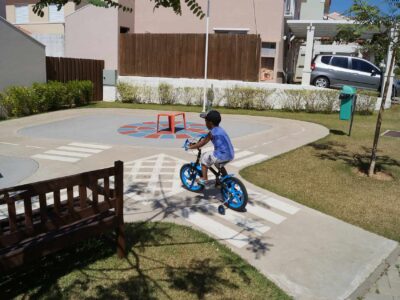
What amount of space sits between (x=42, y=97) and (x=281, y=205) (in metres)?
11.7

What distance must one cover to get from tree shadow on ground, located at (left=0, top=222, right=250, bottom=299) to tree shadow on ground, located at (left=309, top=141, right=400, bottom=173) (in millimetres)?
5254

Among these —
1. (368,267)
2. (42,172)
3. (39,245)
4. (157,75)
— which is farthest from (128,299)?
(157,75)

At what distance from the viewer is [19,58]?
47.1 feet

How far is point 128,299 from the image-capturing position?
3414 millimetres

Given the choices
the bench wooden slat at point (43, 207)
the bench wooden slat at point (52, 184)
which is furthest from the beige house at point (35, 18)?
the bench wooden slat at point (43, 207)

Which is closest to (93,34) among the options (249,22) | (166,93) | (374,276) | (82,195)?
(166,93)

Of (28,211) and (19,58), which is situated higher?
(19,58)

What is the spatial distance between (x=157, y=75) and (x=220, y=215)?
50.6ft

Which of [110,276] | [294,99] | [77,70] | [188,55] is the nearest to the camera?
[110,276]

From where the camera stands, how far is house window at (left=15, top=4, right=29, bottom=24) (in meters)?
26.0

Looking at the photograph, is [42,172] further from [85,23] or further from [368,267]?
[85,23]

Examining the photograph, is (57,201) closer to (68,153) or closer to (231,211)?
(231,211)

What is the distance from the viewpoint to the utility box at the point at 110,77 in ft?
63.2

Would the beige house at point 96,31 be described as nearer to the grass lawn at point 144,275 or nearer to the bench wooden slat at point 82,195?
the grass lawn at point 144,275
